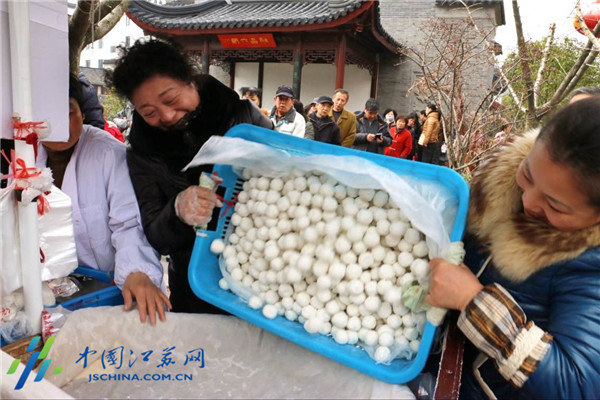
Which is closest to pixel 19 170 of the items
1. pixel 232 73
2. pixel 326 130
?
pixel 326 130

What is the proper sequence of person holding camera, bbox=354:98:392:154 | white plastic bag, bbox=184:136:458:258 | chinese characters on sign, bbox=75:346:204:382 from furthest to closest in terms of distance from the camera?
1. person holding camera, bbox=354:98:392:154
2. chinese characters on sign, bbox=75:346:204:382
3. white plastic bag, bbox=184:136:458:258

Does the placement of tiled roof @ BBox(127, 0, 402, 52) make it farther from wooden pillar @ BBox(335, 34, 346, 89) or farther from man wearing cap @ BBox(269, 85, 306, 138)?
man wearing cap @ BBox(269, 85, 306, 138)

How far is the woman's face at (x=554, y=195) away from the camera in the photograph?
2.51 feet

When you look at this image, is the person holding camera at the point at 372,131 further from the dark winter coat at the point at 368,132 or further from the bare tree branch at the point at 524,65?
the bare tree branch at the point at 524,65

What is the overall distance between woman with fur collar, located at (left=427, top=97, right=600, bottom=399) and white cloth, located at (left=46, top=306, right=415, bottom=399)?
31cm

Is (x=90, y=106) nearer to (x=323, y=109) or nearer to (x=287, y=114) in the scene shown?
(x=287, y=114)

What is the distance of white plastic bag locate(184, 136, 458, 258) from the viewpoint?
0.85 metres

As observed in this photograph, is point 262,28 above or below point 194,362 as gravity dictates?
above

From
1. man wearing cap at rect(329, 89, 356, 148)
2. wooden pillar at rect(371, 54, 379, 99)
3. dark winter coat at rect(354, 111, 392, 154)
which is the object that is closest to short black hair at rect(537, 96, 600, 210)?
man wearing cap at rect(329, 89, 356, 148)

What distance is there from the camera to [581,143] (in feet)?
2.40

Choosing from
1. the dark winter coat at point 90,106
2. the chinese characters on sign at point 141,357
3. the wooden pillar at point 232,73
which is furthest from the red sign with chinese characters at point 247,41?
the chinese characters on sign at point 141,357

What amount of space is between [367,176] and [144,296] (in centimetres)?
71

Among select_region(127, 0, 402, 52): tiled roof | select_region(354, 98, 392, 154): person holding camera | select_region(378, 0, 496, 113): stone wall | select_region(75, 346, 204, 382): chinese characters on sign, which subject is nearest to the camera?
select_region(75, 346, 204, 382): chinese characters on sign

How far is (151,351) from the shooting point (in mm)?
1120
